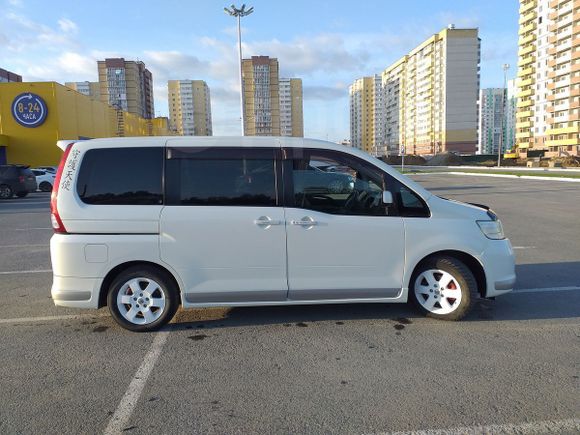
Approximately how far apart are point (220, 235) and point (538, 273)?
469cm

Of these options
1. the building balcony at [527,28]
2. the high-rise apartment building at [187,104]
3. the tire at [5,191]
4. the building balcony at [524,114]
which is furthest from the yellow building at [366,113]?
the tire at [5,191]

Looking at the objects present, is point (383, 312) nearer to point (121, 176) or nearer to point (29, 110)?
point (121, 176)

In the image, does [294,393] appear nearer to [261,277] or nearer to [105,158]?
[261,277]

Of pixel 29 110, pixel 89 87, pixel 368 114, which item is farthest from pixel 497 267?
pixel 368 114

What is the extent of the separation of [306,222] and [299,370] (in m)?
1.35

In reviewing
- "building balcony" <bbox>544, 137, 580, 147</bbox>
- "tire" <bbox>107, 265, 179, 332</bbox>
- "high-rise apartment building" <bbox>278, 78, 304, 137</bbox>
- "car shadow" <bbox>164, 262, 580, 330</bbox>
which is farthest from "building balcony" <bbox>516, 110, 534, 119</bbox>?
"tire" <bbox>107, 265, 179, 332</bbox>

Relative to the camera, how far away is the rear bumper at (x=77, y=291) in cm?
419

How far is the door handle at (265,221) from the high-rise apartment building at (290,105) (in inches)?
2335

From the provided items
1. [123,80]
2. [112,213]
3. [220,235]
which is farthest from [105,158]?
[123,80]

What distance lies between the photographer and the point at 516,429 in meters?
2.73

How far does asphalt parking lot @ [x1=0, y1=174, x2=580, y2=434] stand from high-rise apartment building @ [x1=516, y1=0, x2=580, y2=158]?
88310 millimetres

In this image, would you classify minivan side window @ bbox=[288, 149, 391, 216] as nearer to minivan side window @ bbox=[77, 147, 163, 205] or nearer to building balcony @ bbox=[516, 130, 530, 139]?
minivan side window @ bbox=[77, 147, 163, 205]

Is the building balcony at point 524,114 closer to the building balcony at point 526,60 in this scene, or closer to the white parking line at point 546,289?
the building balcony at point 526,60

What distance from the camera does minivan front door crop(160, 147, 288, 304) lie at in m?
4.15
